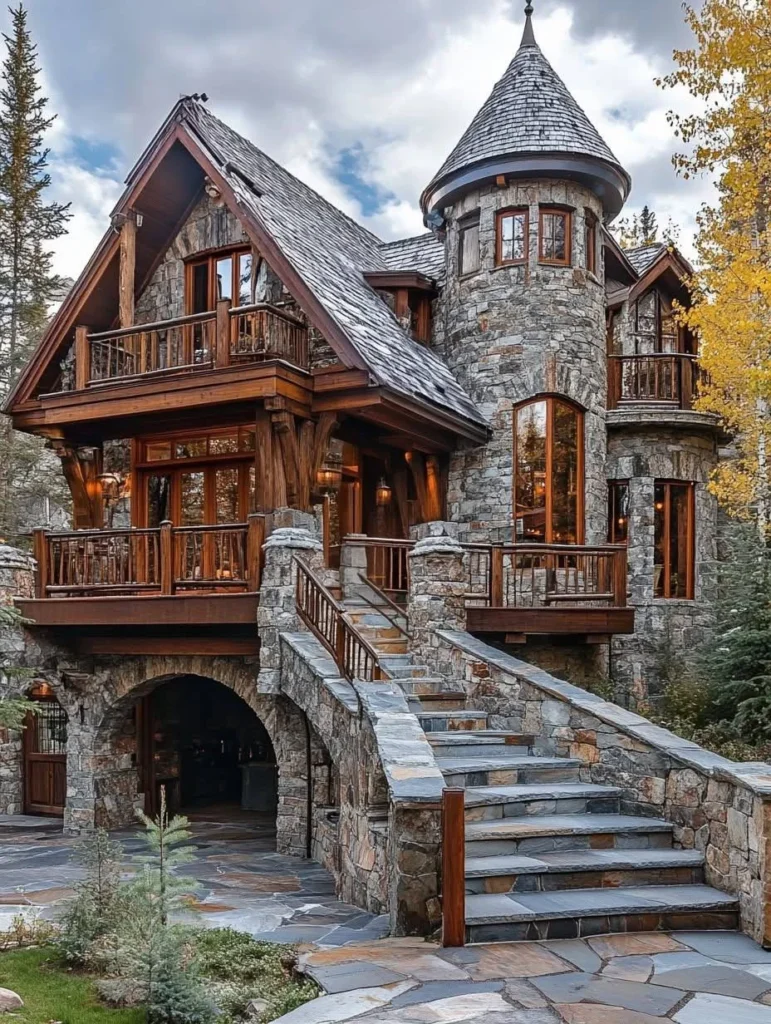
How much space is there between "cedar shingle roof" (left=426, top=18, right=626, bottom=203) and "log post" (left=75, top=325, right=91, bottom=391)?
6.33m

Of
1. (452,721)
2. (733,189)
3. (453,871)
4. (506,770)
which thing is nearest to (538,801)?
(506,770)

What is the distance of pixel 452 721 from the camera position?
1028cm

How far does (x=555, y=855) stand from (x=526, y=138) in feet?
38.1

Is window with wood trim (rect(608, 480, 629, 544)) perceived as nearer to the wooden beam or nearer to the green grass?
the wooden beam

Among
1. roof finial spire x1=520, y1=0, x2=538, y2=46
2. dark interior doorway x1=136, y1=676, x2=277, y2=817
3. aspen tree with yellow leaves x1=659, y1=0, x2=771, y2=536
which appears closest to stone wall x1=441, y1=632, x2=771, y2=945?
aspen tree with yellow leaves x1=659, y1=0, x2=771, y2=536

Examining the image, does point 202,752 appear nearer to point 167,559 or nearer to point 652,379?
point 167,559

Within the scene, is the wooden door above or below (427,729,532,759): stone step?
below

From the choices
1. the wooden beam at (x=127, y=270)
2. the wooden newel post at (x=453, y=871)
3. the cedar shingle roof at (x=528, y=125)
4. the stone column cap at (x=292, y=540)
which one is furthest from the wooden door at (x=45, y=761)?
the wooden newel post at (x=453, y=871)

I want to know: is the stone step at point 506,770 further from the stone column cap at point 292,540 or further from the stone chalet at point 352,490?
the stone column cap at point 292,540

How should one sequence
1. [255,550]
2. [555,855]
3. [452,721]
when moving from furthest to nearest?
1. [255,550]
2. [452,721]
3. [555,855]

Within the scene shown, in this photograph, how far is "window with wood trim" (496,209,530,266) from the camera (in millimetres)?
15602

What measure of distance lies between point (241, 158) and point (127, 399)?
15.9 ft

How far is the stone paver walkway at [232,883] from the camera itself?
7.82 meters

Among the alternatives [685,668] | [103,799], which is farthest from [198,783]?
[685,668]
